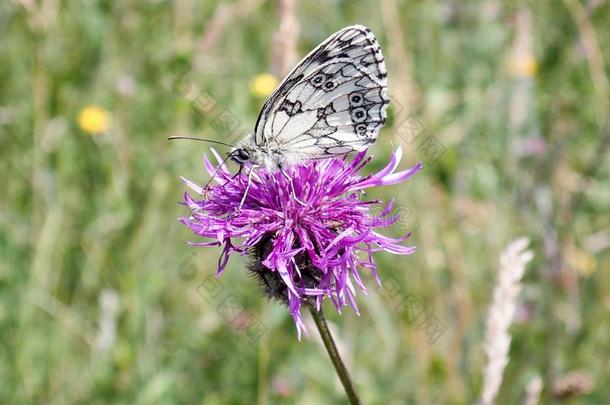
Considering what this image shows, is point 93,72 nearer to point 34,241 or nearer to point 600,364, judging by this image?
point 34,241

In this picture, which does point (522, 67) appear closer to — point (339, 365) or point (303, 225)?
point (303, 225)

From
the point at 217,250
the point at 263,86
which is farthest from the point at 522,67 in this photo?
the point at 217,250

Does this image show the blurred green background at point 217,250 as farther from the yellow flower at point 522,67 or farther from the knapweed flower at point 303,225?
the knapweed flower at point 303,225

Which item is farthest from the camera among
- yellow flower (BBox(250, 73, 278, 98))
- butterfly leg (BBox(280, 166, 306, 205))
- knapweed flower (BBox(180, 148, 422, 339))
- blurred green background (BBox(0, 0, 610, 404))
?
yellow flower (BBox(250, 73, 278, 98))

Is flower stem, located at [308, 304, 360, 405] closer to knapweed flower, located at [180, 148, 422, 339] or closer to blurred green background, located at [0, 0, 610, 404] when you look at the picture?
knapweed flower, located at [180, 148, 422, 339]

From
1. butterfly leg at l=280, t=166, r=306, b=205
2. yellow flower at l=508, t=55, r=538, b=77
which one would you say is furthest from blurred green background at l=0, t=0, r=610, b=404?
butterfly leg at l=280, t=166, r=306, b=205

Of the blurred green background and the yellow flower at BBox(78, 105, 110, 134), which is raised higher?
the yellow flower at BBox(78, 105, 110, 134)
